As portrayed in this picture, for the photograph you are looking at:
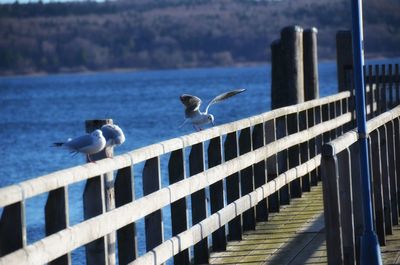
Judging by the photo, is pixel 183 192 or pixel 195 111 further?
pixel 195 111


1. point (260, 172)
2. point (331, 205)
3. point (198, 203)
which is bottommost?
point (260, 172)

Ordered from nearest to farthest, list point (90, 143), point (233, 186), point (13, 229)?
point (13, 229) < point (90, 143) < point (233, 186)

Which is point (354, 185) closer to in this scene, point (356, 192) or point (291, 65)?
point (356, 192)

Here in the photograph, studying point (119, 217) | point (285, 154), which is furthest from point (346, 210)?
point (285, 154)

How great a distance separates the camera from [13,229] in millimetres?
5672

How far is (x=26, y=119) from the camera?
289 feet

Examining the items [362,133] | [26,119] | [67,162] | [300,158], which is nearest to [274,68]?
[300,158]

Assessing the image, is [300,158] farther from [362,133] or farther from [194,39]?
[194,39]

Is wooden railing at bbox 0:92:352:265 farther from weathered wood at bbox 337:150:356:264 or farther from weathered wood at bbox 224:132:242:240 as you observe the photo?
weathered wood at bbox 337:150:356:264

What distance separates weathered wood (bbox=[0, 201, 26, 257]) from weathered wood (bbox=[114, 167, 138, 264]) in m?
1.87

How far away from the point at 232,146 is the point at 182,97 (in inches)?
34.0

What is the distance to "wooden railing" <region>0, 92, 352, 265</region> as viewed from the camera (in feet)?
19.4

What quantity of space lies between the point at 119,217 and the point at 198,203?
2.58m

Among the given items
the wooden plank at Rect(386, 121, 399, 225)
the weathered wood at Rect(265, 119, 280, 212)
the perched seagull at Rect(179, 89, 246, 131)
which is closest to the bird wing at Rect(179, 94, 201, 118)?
the perched seagull at Rect(179, 89, 246, 131)
